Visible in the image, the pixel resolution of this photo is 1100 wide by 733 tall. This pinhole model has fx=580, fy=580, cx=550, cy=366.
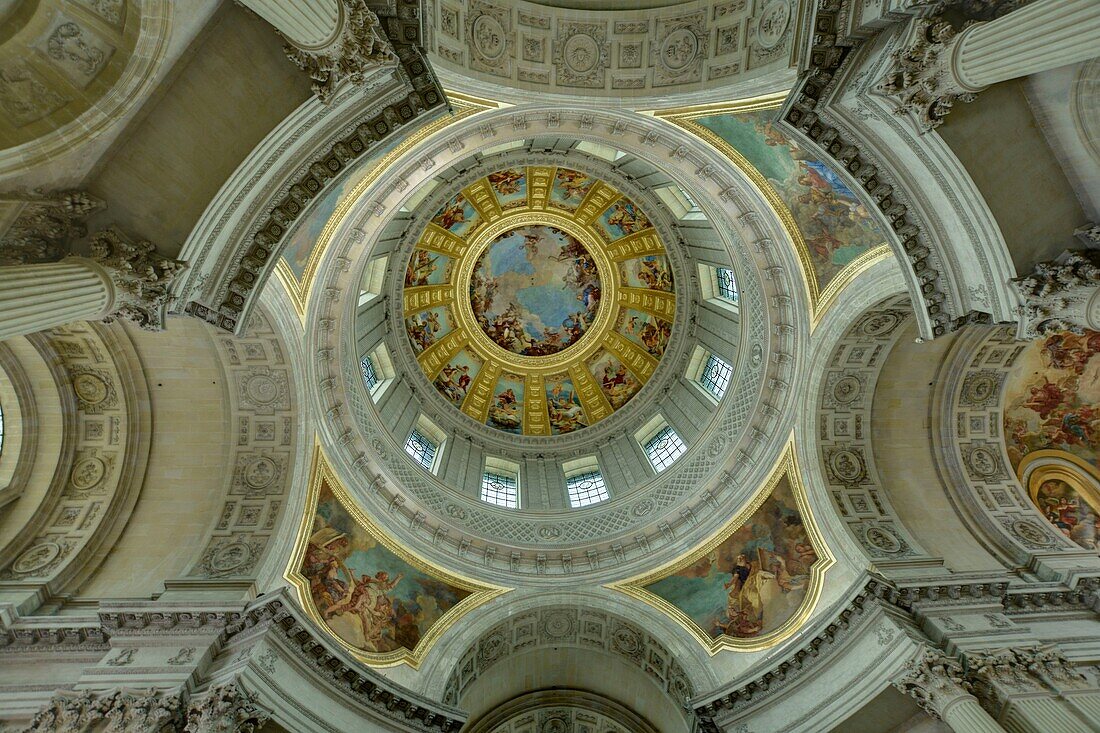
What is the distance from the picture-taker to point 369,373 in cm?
2036

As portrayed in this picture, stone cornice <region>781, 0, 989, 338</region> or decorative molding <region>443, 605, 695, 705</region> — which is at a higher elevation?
stone cornice <region>781, 0, 989, 338</region>

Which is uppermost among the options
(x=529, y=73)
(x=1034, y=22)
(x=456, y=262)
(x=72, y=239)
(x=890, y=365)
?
(x=456, y=262)

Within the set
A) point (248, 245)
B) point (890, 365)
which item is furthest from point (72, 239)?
point (890, 365)

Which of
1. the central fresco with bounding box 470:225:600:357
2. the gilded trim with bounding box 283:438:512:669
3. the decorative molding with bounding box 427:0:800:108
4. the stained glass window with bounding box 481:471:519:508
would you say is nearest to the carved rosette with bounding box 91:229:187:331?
the decorative molding with bounding box 427:0:800:108

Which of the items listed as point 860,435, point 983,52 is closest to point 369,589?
point 860,435

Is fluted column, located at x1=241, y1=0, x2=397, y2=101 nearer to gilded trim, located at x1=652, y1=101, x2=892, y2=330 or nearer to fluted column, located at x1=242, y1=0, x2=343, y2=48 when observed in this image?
fluted column, located at x1=242, y1=0, x2=343, y2=48

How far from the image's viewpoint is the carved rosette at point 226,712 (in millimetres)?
9094

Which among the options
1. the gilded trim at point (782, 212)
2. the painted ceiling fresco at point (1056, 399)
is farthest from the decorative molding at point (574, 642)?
the painted ceiling fresco at point (1056, 399)

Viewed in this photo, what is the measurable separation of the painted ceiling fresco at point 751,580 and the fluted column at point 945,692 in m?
3.67

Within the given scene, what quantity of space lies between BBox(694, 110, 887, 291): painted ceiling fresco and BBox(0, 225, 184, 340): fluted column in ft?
35.6

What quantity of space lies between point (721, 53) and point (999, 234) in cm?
573

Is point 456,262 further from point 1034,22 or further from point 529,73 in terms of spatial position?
point 1034,22

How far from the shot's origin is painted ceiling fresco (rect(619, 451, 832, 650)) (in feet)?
48.6

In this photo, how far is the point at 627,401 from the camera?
982 inches
